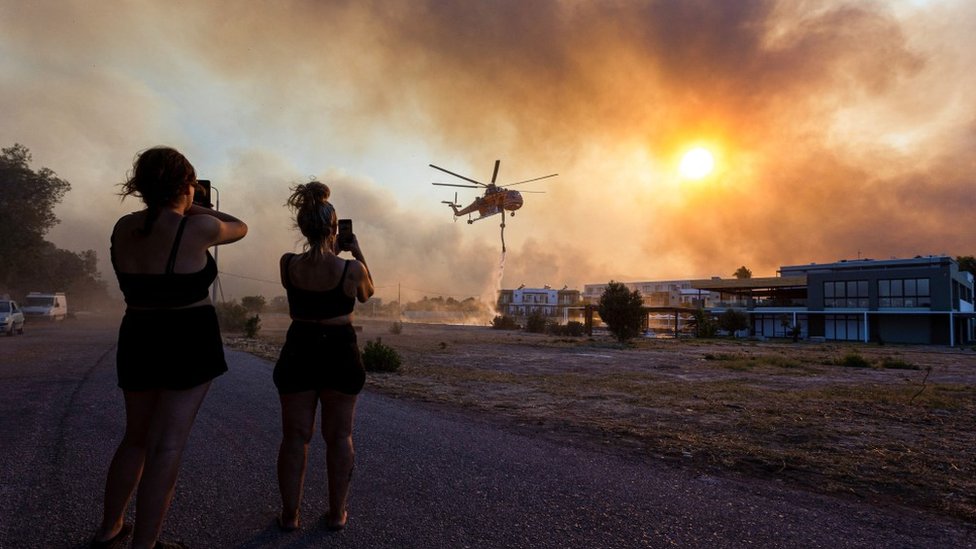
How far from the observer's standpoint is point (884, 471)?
5586 millimetres

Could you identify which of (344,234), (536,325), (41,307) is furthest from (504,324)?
(344,234)

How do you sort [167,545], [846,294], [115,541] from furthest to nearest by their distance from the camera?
[846,294]
[115,541]
[167,545]

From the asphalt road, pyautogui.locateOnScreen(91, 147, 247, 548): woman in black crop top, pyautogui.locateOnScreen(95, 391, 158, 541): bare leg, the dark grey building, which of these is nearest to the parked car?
the asphalt road

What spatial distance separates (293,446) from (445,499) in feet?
4.13

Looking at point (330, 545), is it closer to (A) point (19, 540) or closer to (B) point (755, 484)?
(A) point (19, 540)

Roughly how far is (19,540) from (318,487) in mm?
1734

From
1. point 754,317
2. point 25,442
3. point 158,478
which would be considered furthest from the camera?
point 754,317

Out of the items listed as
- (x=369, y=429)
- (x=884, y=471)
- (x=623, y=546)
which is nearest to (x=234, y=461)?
(x=369, y=429)

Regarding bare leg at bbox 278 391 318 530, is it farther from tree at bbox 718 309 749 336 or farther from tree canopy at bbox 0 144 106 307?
tree at bbox 718 309 749 336

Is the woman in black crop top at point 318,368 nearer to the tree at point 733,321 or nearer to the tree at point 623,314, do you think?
the tree at point 623,314

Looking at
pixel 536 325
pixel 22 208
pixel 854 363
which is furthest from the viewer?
pixel 536 325

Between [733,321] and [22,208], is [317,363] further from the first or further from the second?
[733,321]

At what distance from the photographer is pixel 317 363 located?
3201 millimetres

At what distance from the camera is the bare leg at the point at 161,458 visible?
2.57m
